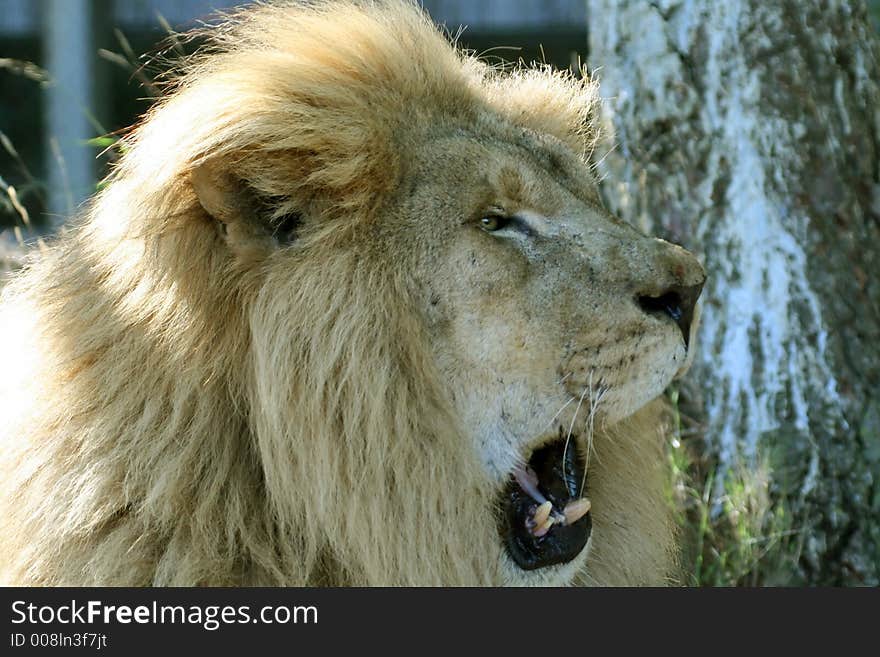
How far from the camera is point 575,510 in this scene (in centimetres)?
260

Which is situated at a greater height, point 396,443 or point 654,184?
point 396,443

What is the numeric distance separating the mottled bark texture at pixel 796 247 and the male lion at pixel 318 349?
4.10 ft

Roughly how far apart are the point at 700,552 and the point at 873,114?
4.57 ft

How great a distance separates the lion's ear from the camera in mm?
2291

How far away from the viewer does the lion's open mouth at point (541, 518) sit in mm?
2568

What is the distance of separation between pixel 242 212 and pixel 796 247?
1.93 metres

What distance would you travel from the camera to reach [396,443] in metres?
2.40

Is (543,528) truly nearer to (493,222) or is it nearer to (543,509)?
(543,509)

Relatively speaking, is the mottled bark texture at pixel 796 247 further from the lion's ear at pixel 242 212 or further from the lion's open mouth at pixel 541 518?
the lion's ear at pixel 242 212

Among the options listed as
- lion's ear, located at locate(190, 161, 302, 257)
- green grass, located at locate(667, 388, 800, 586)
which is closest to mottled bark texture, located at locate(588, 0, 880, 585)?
green grass, located at locate(667, 388, 800, 586)

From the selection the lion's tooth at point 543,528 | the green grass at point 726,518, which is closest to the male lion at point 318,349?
the lion's tooth at point 543,528

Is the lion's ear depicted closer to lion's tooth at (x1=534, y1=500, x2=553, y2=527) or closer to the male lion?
the male lion
